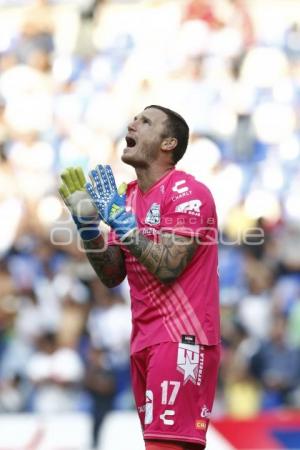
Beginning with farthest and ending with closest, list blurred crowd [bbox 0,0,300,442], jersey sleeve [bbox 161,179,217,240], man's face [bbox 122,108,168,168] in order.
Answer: blurred crowd [bbox 0,0,300,442], man's face [bbox 122,108,168,168], jersey sleeve [bbox 161,179,217,240]

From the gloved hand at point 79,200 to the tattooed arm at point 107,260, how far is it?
17cm

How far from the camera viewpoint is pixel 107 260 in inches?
220

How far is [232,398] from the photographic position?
1022 centimetres

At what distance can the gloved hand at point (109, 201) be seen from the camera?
525 cm

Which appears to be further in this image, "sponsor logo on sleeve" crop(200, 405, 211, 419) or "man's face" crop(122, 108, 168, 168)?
"man's face" crop(122, 108, 168, 168)

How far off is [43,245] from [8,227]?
0.45 m

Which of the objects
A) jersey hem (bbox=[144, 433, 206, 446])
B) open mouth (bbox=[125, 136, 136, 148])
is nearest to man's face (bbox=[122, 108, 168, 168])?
open mouth (bbox=[125, 136, 136, 148])

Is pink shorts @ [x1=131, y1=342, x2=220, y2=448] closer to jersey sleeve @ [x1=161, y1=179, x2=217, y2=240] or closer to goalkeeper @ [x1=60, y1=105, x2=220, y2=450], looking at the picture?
goalkeeper @ [x1=60, y1=105, x2=220, y2=450]

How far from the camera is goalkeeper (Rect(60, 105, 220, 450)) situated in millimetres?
5262

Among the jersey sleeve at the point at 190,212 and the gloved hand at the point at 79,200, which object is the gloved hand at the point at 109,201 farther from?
the jersey sleeve at the point at 190,212

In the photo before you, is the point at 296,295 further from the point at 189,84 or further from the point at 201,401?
the point at 201,401

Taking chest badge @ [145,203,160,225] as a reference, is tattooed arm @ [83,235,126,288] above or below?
below

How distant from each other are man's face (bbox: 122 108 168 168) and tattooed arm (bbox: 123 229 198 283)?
518mm

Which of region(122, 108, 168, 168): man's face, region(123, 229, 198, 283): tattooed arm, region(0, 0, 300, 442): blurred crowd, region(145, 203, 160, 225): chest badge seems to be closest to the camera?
region(123, 229, 198, 283): tattooed arm
